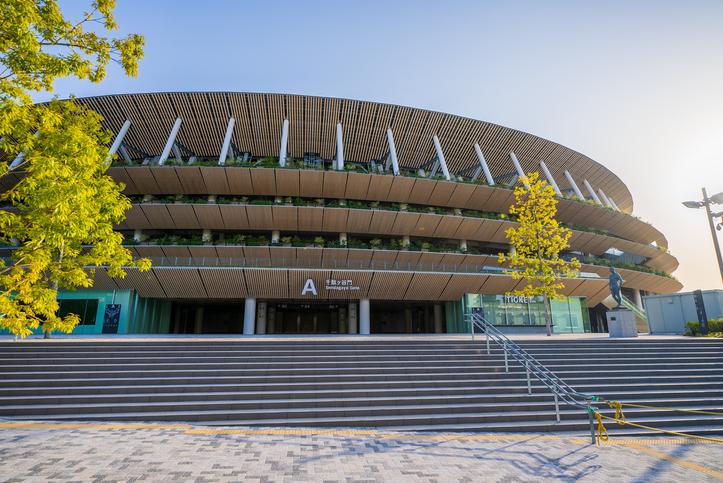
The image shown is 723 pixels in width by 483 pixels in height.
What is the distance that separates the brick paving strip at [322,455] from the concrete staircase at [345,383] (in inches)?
32.6

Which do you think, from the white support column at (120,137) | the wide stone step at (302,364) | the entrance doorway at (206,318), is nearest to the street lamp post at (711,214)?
the wide stone step at (302,364)

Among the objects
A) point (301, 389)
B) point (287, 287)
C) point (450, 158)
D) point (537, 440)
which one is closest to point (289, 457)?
point (301, 389)

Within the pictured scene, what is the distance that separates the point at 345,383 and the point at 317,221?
1864cm

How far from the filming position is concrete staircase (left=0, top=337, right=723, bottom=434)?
27.6 ft

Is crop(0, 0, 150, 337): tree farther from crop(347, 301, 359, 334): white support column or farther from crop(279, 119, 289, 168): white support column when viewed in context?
crop(347, 301, 359, 334): white support column

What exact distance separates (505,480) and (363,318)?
21.8 meters

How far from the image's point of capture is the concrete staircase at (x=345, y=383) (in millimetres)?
8422

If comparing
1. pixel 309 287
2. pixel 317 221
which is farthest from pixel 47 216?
pixel 317 221

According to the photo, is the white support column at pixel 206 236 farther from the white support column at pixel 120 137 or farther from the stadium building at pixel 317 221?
the white support column at pixel 120 137

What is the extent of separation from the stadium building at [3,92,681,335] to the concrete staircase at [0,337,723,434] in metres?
12.9

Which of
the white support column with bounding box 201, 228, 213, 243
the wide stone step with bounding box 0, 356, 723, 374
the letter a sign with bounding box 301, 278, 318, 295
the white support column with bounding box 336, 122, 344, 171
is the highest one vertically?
the white support column with bounding box 336, 122, 344, 171

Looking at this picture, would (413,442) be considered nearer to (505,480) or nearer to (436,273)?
(505,480)

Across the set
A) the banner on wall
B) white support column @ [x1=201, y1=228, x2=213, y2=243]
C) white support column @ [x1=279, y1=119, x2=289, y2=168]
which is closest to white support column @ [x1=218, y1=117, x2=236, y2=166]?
white support column @ [x1=279, y1=119, x2=289, y2=168]

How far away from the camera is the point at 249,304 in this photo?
86.0 ft
